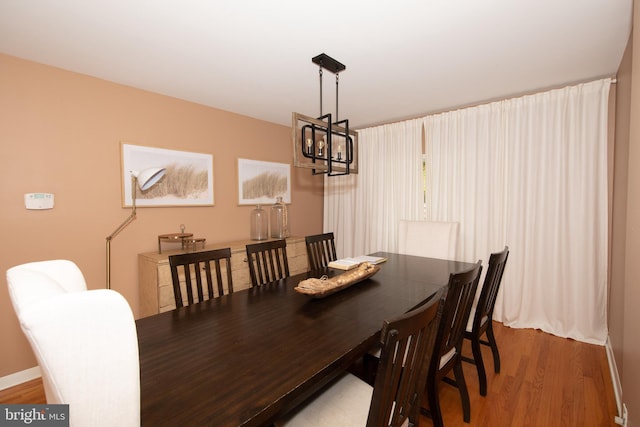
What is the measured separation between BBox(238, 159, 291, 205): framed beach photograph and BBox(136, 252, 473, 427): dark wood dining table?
6.38 ft

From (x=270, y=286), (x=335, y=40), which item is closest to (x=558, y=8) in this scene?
(x=335, y=40)

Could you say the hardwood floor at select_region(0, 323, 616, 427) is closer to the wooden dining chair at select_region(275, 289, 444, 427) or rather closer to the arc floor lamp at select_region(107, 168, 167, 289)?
the wooden dining chair at select_region(275, 289, 444, 427)

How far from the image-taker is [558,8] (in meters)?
1.66

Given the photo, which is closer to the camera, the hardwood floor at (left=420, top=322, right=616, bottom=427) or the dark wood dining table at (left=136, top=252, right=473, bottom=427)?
the dark wood dining table at (left=136, top=252, right=473, bottom=427)

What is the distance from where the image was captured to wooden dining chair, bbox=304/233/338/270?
2.68 m

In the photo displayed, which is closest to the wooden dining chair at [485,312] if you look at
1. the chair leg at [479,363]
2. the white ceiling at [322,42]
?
the chair leg at [479,363]

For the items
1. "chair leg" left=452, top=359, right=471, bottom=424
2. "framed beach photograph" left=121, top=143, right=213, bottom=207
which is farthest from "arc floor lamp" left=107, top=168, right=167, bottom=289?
"chair leg" left=452, top=359, right=471, bottom=424

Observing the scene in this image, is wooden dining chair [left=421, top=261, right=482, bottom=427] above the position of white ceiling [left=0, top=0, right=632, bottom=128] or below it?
below

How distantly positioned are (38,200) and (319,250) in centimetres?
226

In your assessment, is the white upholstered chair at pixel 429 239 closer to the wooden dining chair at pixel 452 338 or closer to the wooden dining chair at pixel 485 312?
the wooden dining chair at pixel 485 312

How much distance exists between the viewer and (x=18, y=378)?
2.22 meters

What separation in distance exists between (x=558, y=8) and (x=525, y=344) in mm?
2672

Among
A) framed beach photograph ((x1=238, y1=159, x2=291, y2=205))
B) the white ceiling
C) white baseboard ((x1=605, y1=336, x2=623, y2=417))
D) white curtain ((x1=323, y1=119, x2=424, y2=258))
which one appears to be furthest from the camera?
white curtain ((x1=323, y1=119, x2=424, y2=258))

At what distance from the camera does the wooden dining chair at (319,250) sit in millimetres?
2684
